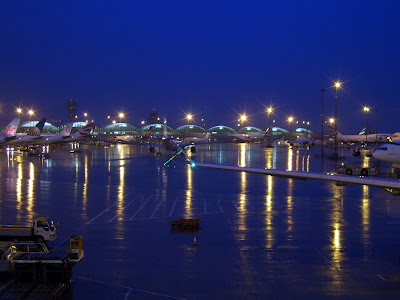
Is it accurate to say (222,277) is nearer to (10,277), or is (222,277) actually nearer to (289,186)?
(10,277)

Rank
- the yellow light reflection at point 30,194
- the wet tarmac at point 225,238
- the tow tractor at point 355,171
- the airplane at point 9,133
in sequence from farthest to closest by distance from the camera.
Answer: the airplane at point 9,133, the tow tractor at point 355,171, the yellow light reflection at point 30,194, the wet tarmac at point 225,238

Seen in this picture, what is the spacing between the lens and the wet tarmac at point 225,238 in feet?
53.7

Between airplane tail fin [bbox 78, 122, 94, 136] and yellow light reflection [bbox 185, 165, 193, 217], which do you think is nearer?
yellow light reflection [bbox 185, 165, 193, 217]

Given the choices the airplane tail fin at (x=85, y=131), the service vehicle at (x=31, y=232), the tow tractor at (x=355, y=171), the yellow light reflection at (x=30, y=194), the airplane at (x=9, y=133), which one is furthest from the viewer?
the airplane tail fin at (x=85, y=131)

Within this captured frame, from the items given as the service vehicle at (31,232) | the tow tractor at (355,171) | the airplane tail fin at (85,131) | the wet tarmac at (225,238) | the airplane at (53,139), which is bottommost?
the wet tarmac at (225,238)

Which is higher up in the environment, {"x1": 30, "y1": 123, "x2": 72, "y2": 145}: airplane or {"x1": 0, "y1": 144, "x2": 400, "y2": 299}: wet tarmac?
{"x1": 30, "y1": 123, "x2": 72, "y2": 145}: airplane

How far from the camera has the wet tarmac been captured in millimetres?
16359

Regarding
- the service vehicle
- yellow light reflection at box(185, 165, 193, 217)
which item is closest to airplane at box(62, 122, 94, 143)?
yellow light reflection at box(185, 165, 193, 217)

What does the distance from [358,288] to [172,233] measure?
10994 millimetres

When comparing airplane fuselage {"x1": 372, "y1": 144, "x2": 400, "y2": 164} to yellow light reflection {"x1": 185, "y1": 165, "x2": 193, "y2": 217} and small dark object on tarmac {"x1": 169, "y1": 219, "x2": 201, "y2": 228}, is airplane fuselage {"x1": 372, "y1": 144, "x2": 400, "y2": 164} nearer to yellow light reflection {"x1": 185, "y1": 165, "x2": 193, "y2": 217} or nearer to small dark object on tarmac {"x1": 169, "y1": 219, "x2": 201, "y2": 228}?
yellow light reflection {"x1": 185, "y1": 165, "x2": 193, "y2": 217}

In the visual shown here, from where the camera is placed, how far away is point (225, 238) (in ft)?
76.1

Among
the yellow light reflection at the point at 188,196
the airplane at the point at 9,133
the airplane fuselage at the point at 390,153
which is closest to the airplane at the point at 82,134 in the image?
the airplane at the point at 9,133

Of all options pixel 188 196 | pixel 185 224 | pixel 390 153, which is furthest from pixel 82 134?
pixel 185 224

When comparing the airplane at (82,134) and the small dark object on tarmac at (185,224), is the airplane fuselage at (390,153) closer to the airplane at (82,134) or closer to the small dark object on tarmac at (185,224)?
the small dark object on tarmac at (185,224)
